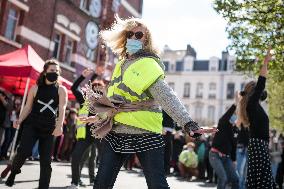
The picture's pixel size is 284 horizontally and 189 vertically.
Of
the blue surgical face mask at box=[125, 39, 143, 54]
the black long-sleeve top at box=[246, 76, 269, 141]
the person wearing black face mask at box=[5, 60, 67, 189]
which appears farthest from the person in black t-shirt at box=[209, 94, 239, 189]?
the blue surgical face mask at box=[125, 39, 143, 54]

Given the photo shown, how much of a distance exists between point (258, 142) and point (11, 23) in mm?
13934

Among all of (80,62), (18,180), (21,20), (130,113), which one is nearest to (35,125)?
(18,180)

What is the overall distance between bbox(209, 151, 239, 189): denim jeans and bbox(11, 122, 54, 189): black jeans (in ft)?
8.77

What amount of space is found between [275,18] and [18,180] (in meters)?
9.73

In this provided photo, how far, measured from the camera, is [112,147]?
3.30 metres

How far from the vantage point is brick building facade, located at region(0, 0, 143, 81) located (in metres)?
16.3

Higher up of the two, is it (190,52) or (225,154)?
(190,52)

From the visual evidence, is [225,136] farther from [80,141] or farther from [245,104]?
[80,141]

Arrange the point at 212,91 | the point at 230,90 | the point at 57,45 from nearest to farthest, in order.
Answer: the point at 57,45
the point at 230,90
the point at 212,91

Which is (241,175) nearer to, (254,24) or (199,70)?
(254,24)

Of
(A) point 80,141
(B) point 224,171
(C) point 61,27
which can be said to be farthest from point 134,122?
(C) point 61,27

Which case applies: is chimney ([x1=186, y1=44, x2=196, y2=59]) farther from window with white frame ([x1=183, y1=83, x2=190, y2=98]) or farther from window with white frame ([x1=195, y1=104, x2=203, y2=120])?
window with white frame ([x1=195, y1=104, x2=203, y2=120])

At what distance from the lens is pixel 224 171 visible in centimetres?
635

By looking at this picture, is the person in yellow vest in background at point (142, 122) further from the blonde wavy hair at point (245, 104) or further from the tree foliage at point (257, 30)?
the tree foliage at point (257, 30)
